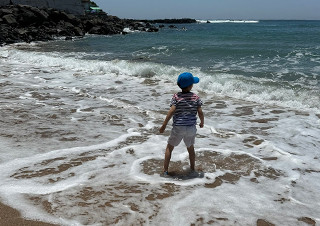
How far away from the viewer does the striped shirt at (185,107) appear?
3789 mm

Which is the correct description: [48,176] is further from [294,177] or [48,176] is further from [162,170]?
[294,177]

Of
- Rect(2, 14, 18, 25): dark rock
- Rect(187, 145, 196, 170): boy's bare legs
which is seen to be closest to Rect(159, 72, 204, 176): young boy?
Rect(187, 145, 196, 170): boy's bare legs

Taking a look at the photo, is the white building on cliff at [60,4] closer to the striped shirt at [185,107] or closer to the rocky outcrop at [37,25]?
the rocky outcrop at [37,25]

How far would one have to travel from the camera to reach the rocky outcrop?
96.1 feet

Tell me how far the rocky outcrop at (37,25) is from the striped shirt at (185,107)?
25.5 metres

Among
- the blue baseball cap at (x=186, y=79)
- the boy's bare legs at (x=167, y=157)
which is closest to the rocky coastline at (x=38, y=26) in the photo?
the boy's bare legs at (x=167, y=157)

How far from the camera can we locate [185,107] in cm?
379

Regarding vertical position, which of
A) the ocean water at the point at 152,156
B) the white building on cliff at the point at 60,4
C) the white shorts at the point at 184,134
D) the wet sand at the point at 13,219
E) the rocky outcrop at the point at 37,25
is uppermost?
the white building on cliff at the point at 60,4

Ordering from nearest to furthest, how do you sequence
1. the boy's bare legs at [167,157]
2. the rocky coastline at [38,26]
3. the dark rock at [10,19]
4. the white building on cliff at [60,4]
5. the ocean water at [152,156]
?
the ocean water at [152,156], the boy's bare legs at [167,157], the rocky coastline at [38,26], the dark rock at [10,19], the white building on cliff at [60,4]

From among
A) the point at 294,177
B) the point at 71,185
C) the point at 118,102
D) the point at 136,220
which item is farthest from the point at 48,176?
the point at 118,102

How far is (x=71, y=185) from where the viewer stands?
11.8 ft

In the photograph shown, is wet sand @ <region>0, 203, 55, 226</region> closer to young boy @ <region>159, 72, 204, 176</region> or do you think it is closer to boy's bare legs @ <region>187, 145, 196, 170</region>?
young boy @ <region>159, 72, 204, 176</region>

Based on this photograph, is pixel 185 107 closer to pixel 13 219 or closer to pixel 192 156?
pixel 192 156

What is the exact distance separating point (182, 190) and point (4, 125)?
3.93 meters
